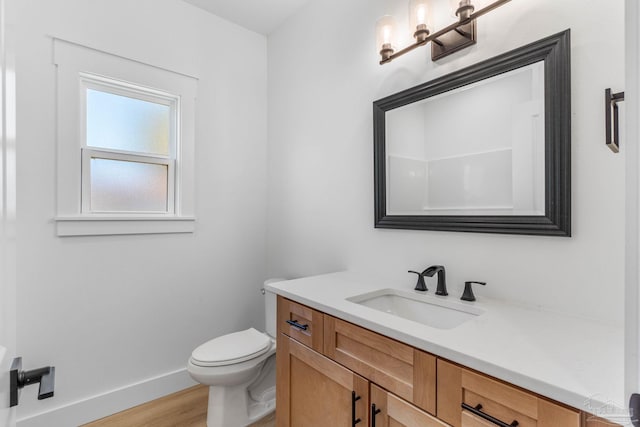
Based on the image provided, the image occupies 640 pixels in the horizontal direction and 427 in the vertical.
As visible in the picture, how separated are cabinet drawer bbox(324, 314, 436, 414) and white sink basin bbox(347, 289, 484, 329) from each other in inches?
7.5

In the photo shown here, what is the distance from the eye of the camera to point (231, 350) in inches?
70.1

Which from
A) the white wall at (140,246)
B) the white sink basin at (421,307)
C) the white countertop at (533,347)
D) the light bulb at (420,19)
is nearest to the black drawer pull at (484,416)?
the white countertop at (533,347)

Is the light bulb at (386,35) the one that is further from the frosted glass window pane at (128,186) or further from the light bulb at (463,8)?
the frosted glass window pane at (128,186)

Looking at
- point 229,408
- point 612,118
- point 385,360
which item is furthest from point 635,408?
point 229,408

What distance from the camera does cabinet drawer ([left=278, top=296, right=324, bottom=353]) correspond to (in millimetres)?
1281

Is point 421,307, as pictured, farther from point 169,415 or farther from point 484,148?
point 169,415

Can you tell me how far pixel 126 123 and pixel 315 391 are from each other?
1.99 metres

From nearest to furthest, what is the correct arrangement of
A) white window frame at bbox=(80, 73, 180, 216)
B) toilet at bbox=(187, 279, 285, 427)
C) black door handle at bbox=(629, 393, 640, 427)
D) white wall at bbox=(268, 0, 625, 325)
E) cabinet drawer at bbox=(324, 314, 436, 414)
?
1. black door handle at bbox=(629, 393, 640, 427)
2. cabinet drawer at bbox=(324, 314, 436, 414)
3. white wall at bbox=(268, 0, 625, 325)
4. toilet at bbox=(187, 279, 285, 427)
5. white window frame at bbox=(80, 73, 180, 216)

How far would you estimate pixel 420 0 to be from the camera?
138cm

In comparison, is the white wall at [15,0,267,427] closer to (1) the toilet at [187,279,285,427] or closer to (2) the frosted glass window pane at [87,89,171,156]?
(2) the frosted glass window pane at [87,89,171,156]

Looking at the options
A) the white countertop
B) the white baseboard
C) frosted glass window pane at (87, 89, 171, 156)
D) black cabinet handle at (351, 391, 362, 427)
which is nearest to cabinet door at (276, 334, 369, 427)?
black cabinet handle at (351, 391, 362, 427)

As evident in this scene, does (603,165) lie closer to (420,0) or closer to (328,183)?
(420,0)

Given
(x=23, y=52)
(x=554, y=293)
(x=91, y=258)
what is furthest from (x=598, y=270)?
(x=23, y=52)

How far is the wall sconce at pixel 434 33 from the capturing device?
4.05ft
